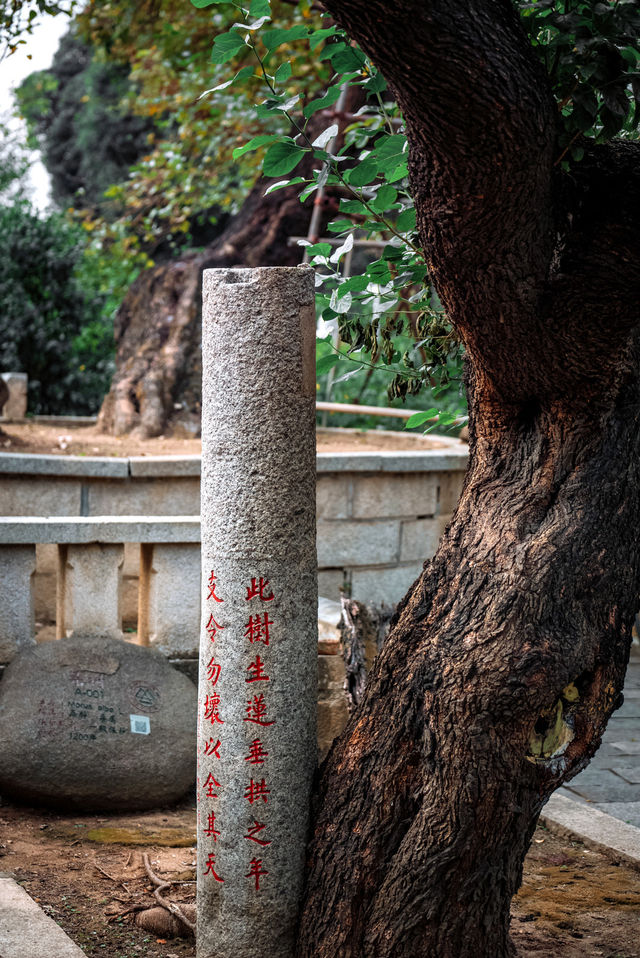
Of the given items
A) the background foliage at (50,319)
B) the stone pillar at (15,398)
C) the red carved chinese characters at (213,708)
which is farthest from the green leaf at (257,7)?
the background foliage at (50,319)

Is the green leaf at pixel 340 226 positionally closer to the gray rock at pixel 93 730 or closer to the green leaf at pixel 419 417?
the green leaf at pixel 419 417

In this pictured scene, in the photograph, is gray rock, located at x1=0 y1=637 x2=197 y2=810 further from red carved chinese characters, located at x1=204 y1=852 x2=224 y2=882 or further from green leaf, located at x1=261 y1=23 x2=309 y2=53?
green leaf, located at x1=261 y1=23 x2=309 y2=53

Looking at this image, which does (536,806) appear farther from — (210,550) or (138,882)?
(138,882)

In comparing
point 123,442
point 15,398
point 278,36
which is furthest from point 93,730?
point 15,398

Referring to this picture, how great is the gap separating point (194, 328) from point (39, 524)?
517 cm

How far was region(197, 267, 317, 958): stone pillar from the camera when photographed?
2.58 meters

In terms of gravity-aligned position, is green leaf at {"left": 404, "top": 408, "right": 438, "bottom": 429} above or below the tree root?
above

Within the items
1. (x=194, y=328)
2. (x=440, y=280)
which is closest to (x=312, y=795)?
(x=440, y=280)

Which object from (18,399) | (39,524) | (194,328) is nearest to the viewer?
(39,524)

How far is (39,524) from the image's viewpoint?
4242mm

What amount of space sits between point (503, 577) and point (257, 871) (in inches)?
40.5

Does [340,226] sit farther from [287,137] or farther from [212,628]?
[212,628]

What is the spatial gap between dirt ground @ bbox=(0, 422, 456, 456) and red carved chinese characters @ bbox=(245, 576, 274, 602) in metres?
5.03

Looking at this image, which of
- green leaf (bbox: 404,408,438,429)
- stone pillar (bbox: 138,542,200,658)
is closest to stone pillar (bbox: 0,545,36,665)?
stone pillar (bbox: 138,542,200,658)
